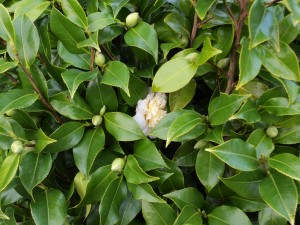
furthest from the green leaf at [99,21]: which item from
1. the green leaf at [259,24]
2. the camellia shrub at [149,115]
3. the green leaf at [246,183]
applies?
the green leaf at [246,183]

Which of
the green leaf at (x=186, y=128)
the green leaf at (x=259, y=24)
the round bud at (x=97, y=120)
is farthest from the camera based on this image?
the round bud at (x=97, y=120)

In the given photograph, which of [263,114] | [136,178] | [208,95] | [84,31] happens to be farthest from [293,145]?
[84,31]

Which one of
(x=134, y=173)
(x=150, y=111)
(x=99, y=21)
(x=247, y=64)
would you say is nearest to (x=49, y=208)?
(x=134, y=173)

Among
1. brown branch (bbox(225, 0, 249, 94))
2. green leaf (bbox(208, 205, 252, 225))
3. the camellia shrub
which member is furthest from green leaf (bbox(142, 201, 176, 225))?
brown branch (bbox(225, 0, 249, 94))

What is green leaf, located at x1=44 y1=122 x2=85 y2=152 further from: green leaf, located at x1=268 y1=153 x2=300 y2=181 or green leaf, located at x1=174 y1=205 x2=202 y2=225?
green leaf, located at x1=268 y1=153 x2=300 y2=181

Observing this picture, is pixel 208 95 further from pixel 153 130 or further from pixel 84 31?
pixel 84 31

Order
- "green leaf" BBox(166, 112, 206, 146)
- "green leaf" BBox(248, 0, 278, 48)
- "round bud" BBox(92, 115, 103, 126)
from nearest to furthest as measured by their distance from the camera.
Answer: "green leaf" BBox(248, 0, 278, 48), "green leaf" BBox(166, 112, 206, 146), "round bud" BBox(92, 115, 103, 126)

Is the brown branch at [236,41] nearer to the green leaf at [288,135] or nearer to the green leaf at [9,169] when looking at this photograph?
the green leaf at [288,135]
